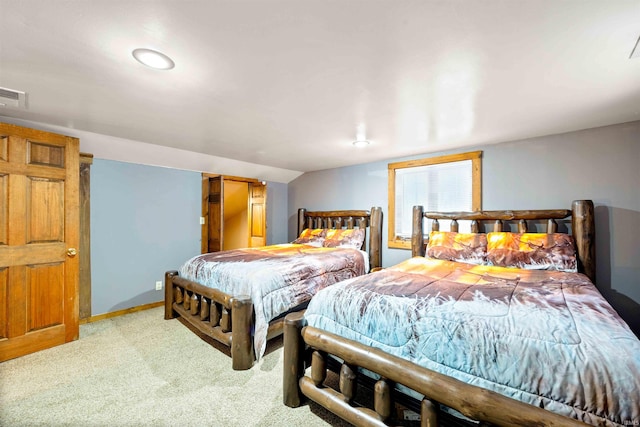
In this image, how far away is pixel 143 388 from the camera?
76.1 inches

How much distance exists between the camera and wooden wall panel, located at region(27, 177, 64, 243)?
2434 mm

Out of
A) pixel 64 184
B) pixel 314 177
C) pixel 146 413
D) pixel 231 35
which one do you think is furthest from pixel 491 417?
pixel 314 177

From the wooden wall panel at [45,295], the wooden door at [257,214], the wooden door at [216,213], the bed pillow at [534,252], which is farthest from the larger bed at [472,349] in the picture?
the wooden door at [257,214]

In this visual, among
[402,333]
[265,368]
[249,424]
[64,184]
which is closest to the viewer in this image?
[402,333]

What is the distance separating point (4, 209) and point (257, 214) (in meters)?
3.22

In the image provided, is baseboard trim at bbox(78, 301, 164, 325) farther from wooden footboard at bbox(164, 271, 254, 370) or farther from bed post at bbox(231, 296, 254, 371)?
bed post at bbox(231, 296, 254, 371)

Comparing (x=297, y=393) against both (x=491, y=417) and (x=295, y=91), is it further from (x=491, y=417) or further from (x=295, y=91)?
(x=295, y=91)

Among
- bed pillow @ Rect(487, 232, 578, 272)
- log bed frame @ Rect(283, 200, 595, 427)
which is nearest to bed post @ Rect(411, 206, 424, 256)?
bed pillow @ Rect(487, 232, 578, 272)

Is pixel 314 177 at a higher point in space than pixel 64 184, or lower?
higher

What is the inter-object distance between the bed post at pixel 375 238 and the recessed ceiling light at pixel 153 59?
320 cm

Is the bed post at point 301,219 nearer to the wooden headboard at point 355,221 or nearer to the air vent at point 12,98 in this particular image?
the wooden headboard at point 355,221

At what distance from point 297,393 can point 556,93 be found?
2.82m

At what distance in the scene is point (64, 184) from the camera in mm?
2617

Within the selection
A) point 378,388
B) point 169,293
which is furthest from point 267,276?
point 169,293
